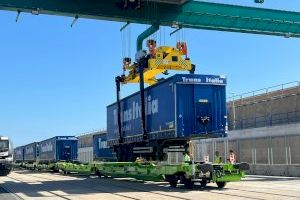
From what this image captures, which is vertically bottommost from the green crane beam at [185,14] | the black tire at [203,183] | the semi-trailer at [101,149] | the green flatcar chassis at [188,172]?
the black tire at [203,183]

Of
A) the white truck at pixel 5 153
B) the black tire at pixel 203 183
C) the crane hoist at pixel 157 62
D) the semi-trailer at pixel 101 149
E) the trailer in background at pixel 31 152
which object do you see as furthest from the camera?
the trailer in background at pixel 31 152

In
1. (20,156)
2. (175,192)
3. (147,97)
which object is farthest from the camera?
Result: (20,156)

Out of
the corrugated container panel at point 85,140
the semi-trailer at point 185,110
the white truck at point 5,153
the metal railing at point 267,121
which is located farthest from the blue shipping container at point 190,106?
the corrugated container panel at point 85,140

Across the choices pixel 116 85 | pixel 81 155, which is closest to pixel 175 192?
pixel 116 85

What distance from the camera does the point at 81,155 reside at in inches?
1807

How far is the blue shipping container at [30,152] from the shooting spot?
52219mm

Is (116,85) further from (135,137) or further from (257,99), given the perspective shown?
(257,99)

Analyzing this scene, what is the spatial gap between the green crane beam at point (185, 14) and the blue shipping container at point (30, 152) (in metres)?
32.7

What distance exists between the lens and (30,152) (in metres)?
55.5

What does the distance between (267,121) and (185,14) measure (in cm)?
1672

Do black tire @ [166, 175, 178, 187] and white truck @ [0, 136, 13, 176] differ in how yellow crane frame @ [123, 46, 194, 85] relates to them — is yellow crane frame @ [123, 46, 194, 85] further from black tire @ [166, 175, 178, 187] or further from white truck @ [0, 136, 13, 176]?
white truck @ [0, 136, 13, 176]

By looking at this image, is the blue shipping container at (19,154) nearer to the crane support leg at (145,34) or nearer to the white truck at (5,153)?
the white truck at (5,153)

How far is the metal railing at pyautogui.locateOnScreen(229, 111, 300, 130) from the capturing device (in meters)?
34.6

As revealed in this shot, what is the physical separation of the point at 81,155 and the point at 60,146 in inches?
171
